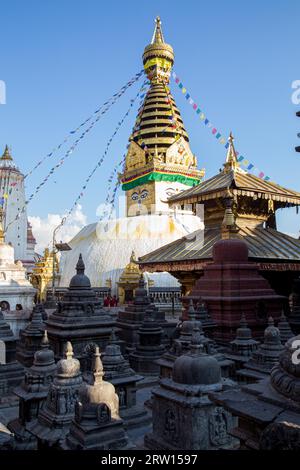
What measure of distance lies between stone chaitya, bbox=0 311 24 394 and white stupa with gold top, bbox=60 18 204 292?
15.3m

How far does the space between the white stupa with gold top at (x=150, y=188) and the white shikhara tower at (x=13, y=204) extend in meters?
13.0

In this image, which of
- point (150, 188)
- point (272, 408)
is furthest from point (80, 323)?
point (150, 188)

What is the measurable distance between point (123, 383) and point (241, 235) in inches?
322

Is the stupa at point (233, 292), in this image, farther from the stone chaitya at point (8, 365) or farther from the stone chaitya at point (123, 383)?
the stone chaitya at point (8, 365)

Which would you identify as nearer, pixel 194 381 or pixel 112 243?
pixel 194 381

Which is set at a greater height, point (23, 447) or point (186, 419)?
point (186, 419)

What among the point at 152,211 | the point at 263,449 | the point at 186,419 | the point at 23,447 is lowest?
the point at 23,447

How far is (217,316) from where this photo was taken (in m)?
10.2

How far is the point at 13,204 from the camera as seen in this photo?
1636 inches

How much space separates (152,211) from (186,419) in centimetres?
2769

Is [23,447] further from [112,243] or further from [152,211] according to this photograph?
[152,211]

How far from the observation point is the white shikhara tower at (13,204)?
1624 inches

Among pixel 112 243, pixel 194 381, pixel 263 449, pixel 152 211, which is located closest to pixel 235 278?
pixel 194 381

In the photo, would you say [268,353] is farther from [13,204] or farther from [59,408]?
[13,204]
